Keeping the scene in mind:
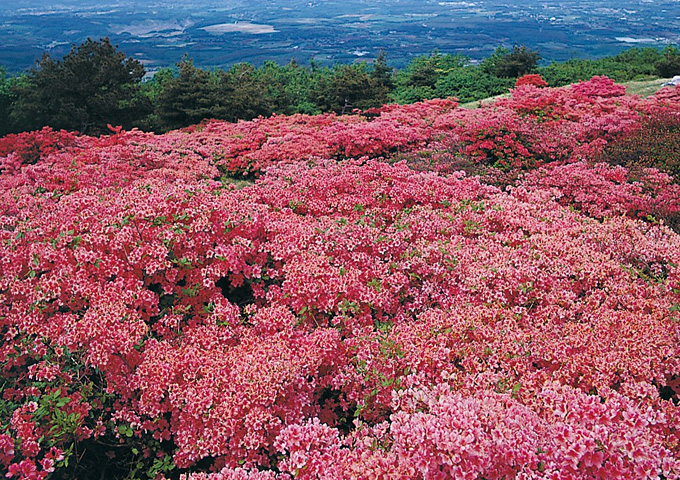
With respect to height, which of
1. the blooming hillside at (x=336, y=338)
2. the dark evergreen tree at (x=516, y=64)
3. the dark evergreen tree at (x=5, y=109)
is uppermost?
the dark evergreen tree at (x=516, y=64)

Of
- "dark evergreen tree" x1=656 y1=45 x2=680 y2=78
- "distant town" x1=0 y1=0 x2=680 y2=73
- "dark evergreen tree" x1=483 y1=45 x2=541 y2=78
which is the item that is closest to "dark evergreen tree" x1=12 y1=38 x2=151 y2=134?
"dark evergreen tree" x1=483 y1=45 x2=541 y2=78

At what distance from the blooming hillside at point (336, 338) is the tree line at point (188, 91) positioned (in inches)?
593

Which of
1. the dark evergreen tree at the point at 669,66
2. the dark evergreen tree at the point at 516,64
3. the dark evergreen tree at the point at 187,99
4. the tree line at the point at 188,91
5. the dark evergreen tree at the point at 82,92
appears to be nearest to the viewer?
the dark evergreen tree at the point at 187,99

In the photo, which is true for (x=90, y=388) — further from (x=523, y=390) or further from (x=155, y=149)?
(x=155, y=149)

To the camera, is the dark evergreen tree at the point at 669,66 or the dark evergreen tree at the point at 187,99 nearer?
the dark evergreen tree at the point at 187,99

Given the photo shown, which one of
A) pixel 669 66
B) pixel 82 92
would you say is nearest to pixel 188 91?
pixel 82 92

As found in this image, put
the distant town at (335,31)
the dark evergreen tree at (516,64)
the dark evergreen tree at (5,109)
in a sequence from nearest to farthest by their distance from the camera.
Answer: the dark evergreen tree at (5,109), the dark evergreen tree at (516,64), the distant town at (335,31)

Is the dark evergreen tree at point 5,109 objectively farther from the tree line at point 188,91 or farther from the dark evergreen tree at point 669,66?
the dark evergreen tree at point 669,66

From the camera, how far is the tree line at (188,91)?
20.4 meters

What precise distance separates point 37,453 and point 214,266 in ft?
6.20

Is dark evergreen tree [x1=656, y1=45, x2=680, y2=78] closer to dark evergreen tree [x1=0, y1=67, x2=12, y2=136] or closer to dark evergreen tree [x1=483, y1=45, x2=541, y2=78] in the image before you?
dark evergreen tree [x1=483, y1=45, x2=541, y2=78]

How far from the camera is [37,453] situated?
2947 mm

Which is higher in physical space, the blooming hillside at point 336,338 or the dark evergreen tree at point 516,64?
the dark evergreen tree at point 516,64

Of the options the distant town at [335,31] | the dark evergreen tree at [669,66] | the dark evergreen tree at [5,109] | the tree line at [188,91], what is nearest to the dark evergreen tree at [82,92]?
the tree line at [188,91]
